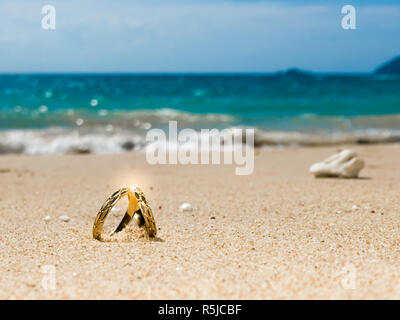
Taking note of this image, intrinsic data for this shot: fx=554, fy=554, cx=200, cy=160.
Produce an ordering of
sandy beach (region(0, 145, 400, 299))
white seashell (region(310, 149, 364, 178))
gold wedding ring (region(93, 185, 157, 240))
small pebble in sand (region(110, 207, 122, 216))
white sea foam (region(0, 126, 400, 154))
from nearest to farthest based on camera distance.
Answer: sandy beach (region(0, 145, 400, 299)), gold wedding ring (region(93, 185, 157, 240)), small pebble in sand (region(110, 207, 122, 216)), white seashell (region(310, 149, 364, 178)), white sea foam (region(0, 126, 400, 154))

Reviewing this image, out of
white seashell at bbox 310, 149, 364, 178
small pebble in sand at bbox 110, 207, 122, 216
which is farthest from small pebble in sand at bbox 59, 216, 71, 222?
white seashell at bbox 310, 149, 364, 178

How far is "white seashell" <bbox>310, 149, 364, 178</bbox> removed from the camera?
6398 millimetres

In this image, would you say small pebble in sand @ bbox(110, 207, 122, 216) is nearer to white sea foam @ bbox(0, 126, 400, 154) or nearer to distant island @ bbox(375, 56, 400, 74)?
white sea foam @ bbox(0, 126, 400, 154)

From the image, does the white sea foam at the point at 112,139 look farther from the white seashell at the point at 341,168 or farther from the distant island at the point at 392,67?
the distant island at the point at 392,67

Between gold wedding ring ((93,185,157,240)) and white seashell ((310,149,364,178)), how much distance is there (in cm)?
342

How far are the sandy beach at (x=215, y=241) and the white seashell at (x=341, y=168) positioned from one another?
15cm

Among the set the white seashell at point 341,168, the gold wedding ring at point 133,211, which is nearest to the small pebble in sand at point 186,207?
the gold wedding ring at point 133,211

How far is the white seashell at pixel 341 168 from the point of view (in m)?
6.40

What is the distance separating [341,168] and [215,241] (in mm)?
3289

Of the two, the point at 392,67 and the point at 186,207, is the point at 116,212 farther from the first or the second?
the point at 392,67

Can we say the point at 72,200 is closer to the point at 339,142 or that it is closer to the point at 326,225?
the point at 326,225

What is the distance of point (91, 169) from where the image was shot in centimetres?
773
